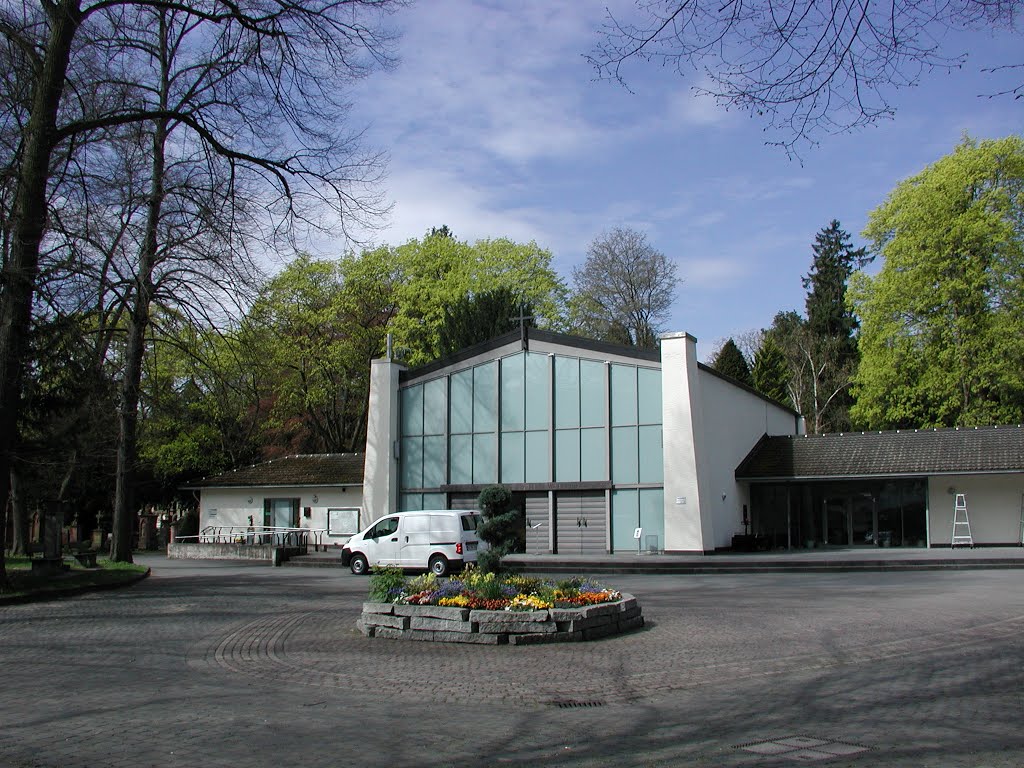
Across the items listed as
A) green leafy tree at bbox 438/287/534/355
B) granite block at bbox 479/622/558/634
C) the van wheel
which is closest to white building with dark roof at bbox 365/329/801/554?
green leafy tree at bbox 438/287/534/355

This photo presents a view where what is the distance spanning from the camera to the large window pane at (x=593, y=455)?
34.0 m

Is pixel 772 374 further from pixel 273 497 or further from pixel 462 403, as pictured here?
pixel 273 497

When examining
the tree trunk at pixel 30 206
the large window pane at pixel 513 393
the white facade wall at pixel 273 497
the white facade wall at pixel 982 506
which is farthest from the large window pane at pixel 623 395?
the tree trunk at pixel 30 206

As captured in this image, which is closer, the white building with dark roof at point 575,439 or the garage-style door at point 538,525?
the white building with dark roof at point 575,439

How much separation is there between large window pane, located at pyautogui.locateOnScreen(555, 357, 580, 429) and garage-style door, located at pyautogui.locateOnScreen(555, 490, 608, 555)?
2736 millimetres

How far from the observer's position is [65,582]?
64.5 ft

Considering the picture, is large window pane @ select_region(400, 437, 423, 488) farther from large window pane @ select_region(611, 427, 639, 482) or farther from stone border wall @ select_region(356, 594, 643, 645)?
stone border wall @ select_region(356, 594, 643, 645)

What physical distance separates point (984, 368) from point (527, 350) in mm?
20172

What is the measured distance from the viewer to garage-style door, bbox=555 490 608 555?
33.9 metres

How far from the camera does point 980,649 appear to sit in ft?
35.9

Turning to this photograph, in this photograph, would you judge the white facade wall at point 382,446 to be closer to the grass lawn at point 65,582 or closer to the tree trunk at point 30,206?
the grass lawn at point 65,582

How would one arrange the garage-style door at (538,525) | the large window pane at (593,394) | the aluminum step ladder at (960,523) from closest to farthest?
the aluminum step ladder at (960,523), the large window pane at (593,394), the garage-style door at (538,525)

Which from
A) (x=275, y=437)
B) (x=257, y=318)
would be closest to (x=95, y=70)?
(x=257, y=318)

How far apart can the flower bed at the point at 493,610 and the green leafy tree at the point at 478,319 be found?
99.7 ft
